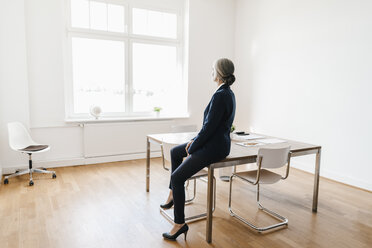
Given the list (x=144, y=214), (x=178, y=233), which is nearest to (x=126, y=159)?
(x=144, y=214)

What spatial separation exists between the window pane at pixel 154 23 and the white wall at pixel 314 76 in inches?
57.5

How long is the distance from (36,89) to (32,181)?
1492mm

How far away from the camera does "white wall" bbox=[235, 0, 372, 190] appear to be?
3872 mm

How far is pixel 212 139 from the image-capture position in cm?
236

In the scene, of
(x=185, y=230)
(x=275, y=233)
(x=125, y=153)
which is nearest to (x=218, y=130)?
(x=185, y=230)

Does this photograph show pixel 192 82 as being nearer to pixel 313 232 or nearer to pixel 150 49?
pixel 150 49

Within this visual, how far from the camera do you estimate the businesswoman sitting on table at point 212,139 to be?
2316mm

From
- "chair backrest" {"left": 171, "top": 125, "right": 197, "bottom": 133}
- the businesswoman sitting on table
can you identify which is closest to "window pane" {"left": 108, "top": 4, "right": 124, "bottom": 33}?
"chair backrest" {"left": 171, "top": 125, "right": 197, "bottom": 133}

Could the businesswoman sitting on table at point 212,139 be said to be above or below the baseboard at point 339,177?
above

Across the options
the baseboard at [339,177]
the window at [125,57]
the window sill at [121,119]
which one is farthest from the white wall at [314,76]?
the window sill at [121,119]

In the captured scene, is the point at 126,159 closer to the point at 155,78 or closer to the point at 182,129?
the point at 155,78

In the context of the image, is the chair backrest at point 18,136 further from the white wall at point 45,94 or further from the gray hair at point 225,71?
the gray hair at point 225,71

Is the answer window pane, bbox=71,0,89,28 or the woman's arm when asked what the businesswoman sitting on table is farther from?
window pane, bbox=71,0,89,28

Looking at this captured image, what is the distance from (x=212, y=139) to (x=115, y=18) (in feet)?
12.2
